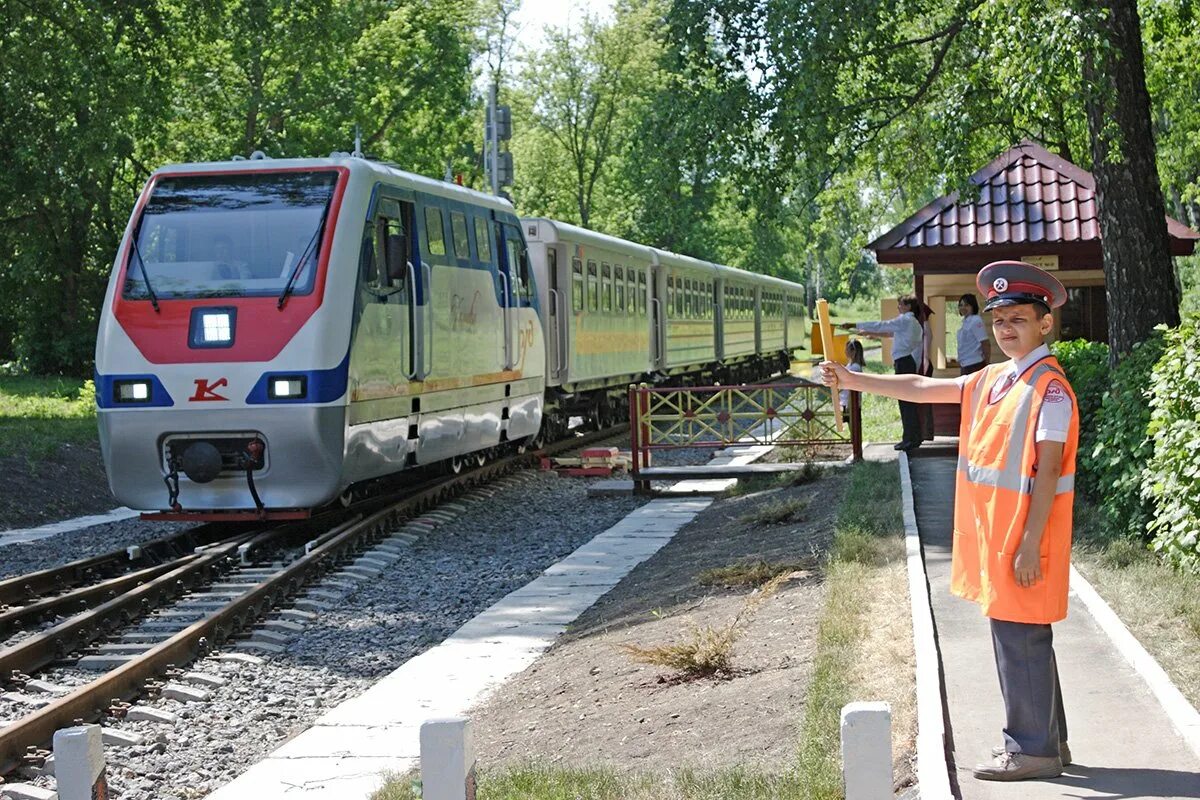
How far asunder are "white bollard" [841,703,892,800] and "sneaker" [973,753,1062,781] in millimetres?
1618

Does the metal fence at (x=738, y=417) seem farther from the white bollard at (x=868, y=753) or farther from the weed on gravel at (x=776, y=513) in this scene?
the white bollard at (x=868, y=753)

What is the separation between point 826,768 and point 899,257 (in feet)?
49.6

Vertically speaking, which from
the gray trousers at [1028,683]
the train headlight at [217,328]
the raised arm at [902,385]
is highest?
the train headlight at [217,328]

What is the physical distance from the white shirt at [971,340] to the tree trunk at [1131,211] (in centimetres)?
280

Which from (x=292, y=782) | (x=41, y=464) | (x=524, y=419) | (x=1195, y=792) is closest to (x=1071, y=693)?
(x=1195, y=792)

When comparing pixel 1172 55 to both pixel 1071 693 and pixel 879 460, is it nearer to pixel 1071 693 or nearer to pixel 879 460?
pixel 879 460

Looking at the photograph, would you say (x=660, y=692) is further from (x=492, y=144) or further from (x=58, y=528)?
(x=492, y=144)

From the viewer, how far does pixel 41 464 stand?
1958 centimetres

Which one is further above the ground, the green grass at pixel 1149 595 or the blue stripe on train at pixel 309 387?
the blue stripe on train at pixel 309 387

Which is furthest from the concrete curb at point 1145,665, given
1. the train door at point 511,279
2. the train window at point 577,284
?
the train window at point 577,284

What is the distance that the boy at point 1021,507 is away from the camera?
5418 millimetres

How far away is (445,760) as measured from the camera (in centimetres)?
440

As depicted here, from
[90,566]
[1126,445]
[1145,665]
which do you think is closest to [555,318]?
[90,566]

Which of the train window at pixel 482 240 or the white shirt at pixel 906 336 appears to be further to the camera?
the train window at pixel 482 240
